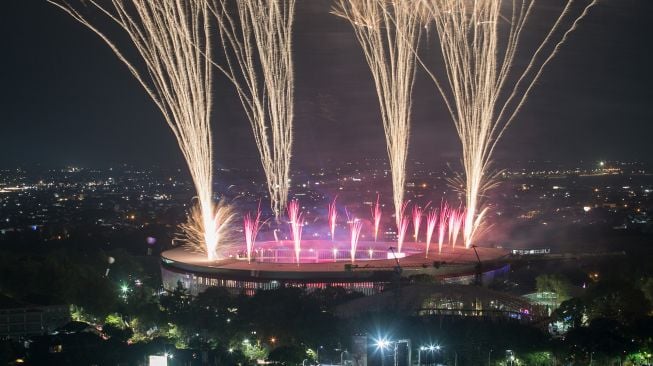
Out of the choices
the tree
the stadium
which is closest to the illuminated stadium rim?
the stadium

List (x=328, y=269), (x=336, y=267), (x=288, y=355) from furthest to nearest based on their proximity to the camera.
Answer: (x=336, y=267), (x=328, y=269), (x=288, y=355)

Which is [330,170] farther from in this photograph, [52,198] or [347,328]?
[347,328]

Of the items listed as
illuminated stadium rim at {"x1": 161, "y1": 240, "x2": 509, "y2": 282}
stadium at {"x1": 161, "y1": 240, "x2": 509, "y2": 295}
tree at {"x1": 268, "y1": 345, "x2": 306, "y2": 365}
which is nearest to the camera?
tree at {"x1": 268, "y1": 345, "x2": 306, "y2": 365}

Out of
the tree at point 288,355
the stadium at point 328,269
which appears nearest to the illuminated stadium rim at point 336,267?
the stadium at point 328,269

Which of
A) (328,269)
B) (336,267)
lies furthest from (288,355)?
(336,267)

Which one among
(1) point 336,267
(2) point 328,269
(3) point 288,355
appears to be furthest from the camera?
(1) point 336,267

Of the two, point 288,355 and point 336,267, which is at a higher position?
point 336,267

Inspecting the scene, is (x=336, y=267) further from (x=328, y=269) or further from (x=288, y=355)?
(x=288, y=355)

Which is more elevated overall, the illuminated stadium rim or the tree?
the illuminated stadium rim

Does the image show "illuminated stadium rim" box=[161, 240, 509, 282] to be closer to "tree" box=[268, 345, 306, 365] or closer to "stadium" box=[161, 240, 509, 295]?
"stadium" box=[161, 240, 509, 295]
